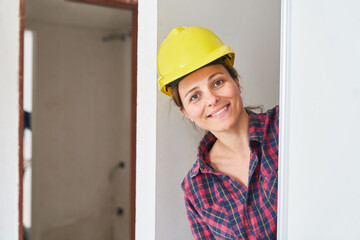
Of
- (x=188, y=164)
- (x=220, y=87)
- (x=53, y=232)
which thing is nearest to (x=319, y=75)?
(x=220, y=87)

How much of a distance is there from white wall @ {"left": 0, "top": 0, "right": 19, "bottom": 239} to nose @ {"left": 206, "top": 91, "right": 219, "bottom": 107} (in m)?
1.58

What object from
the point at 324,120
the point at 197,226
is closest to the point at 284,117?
the point at 324,120

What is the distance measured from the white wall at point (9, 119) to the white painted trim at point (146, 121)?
1.25 metres

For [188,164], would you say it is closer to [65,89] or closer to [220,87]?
[220,87]

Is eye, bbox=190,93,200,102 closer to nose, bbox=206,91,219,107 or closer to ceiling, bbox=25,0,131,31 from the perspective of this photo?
nose, bbox=206,91,219,107

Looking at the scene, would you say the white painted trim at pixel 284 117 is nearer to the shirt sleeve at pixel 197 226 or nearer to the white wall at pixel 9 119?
the shirt sleeve at pixel 197 226

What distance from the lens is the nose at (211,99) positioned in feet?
2.90

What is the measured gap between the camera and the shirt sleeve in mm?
1049

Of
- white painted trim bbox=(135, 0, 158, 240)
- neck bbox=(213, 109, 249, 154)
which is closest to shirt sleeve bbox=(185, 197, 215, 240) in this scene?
white painted trim bbox=(135, 0, 158, 240)

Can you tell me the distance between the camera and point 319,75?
0.66 metres

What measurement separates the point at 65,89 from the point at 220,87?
108 inches

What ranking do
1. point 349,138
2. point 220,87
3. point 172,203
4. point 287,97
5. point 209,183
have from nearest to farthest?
point 349,138, point 287,97, point 220,87, point 209,183, point 172,203

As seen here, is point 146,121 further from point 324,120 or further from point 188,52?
point 324,120

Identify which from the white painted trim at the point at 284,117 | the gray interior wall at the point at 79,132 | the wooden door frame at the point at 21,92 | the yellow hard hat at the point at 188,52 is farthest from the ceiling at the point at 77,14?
the white painted trim at the point at 284,117
